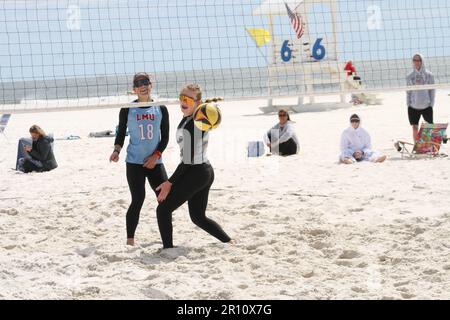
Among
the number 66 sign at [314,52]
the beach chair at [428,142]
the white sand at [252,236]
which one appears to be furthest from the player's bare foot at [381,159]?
the number 66 sign at [314,52]

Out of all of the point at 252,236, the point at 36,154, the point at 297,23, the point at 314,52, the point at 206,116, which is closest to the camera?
the point at 206,116

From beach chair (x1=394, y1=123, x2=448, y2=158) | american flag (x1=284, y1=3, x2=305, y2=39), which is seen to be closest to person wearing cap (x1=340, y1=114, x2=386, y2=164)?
beach chair (x1=394, y1=123, x2=448, y2=158)

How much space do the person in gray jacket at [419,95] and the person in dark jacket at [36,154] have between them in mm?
4941

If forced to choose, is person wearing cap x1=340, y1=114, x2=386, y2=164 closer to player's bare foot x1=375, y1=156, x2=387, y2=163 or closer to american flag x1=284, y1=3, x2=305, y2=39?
player's bare foot x1=375, y1=156, x2=387, y2=163

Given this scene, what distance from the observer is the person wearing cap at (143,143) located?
5152 mm

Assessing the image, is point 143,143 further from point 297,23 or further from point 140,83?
point 297,23

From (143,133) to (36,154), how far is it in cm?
462

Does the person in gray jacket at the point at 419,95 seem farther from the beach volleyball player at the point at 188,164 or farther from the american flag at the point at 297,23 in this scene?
the american flag at the point at 297,23

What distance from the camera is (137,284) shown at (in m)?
4.23

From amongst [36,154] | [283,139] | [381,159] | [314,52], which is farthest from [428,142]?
[314,52]

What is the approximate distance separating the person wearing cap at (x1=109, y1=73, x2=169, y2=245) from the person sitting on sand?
5.05 metres

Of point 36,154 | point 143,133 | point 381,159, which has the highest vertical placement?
point 143,133

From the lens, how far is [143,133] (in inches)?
203

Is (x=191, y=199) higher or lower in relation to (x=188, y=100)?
lower
